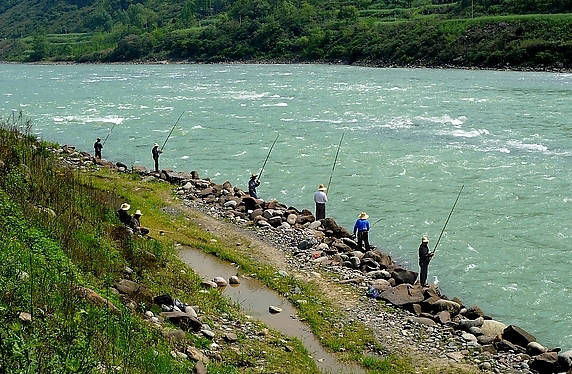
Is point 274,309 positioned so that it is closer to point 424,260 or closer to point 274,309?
point 274,309

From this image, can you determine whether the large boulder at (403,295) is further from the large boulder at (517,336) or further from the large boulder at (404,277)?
the large boulder at (517,336)

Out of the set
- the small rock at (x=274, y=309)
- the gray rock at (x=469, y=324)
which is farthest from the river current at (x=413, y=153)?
the small rock at (x=274, y=309)

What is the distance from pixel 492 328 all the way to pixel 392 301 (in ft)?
6.49

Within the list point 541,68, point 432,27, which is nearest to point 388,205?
point 541,68

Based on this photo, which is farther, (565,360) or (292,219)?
(292,219)

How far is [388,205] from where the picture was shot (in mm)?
20094

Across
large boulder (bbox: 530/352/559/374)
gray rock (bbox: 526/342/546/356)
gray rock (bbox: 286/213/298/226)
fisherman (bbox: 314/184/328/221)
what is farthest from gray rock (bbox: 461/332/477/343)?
fisherman (bbox: 314/184/328/221)

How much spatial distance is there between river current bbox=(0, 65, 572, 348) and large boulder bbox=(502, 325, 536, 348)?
119 centimetres

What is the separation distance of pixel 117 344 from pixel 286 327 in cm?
438

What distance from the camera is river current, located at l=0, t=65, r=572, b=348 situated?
1505 cm

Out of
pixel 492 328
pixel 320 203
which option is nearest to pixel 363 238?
pixel 320 203

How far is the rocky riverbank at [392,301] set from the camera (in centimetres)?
1032

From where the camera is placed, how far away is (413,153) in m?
26.5

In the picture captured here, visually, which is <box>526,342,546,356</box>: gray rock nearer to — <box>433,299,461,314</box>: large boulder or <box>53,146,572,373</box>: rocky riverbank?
<box>53,146,572,373</box>: rocky riverbank
